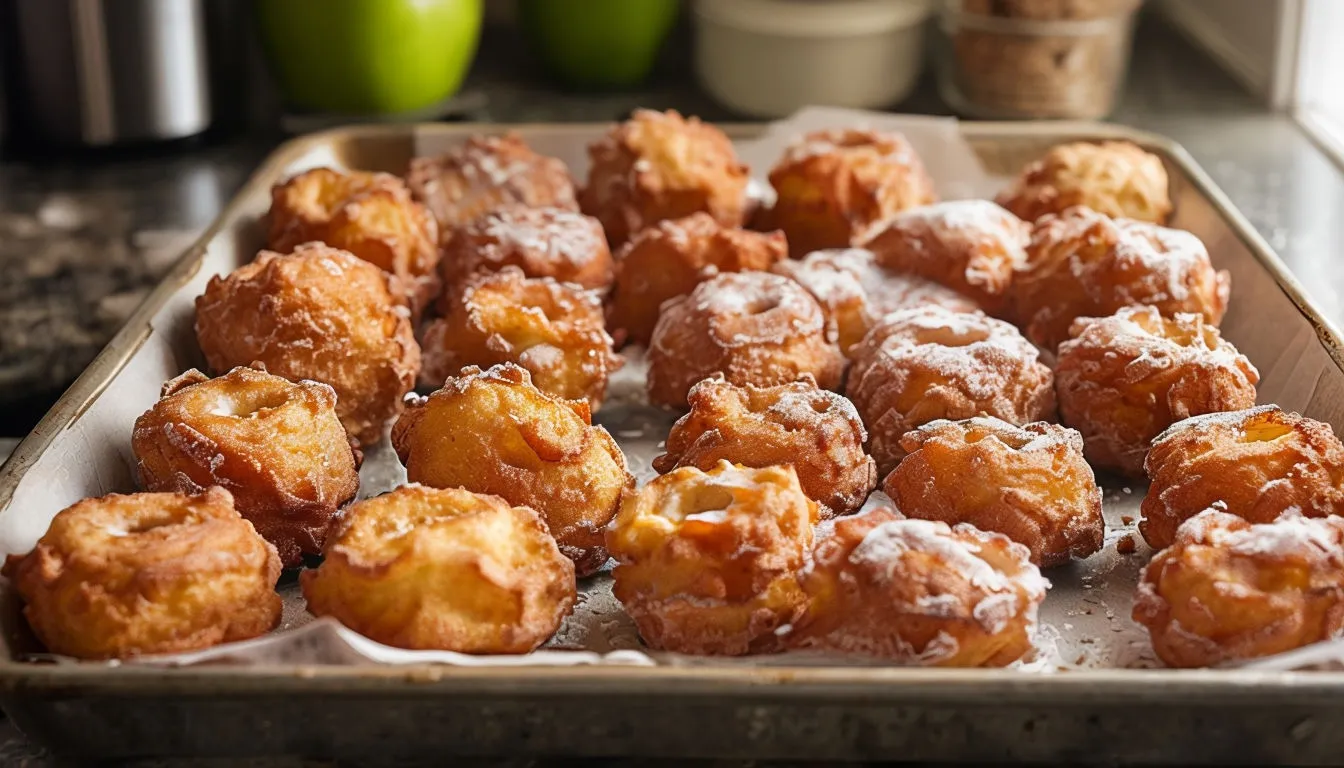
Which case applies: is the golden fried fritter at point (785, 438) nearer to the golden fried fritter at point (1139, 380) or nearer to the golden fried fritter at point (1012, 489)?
the golden fried fritter at point (1012, 489)

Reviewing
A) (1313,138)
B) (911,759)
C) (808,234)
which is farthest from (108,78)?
(1313,138)

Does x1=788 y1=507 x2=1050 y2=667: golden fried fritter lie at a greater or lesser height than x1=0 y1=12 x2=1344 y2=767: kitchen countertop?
greater

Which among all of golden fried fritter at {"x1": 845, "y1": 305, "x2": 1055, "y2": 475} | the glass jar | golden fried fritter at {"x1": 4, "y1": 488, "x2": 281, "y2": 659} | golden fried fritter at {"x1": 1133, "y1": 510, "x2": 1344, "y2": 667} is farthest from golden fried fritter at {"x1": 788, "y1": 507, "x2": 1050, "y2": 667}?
the glass jar

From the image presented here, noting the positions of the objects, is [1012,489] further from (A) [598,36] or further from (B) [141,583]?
(A) [598,36]

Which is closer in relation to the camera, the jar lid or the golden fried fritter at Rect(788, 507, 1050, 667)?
the golden fried fritter at Rect(788, 507, 1050, 667)

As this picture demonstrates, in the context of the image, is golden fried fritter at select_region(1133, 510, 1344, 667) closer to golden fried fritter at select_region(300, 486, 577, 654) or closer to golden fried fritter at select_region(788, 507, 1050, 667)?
golden fried fritter at select_region(788, 507, 1050, 667)

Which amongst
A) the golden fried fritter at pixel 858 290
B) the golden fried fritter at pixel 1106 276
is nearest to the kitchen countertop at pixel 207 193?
the golden fried fritter at pixel 1106 276

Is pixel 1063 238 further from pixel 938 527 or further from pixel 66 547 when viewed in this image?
pixel 66 547
